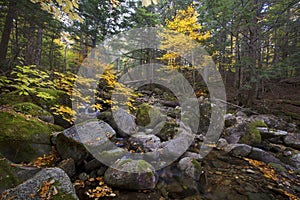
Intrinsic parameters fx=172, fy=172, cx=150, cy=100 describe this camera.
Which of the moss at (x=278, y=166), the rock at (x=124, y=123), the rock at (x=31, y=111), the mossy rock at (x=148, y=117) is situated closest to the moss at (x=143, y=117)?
the mossy rock at (x=148, y=117)

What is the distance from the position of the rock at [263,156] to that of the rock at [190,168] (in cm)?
226

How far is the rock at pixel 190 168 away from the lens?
396cm

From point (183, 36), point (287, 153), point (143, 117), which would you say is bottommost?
point (287, 153)

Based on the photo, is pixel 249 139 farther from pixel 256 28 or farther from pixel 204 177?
pixel 256 28

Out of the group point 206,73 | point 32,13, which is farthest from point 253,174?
point 206,73

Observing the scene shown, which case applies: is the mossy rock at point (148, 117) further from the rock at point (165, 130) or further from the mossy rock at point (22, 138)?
the mossy rock at point (22, 138)

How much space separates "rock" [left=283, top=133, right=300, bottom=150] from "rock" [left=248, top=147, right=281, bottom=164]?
5.89 feet

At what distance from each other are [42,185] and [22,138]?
1775mm

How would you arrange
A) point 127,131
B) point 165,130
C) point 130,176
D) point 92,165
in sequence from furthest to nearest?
1. point 165,130
2. point 127,131
3. point 92,165
4. point 130,176

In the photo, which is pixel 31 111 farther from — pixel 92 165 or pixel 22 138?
pixel 92 165

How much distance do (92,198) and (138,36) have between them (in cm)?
1278

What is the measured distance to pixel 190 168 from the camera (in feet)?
13.4

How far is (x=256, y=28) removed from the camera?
9.04 meters

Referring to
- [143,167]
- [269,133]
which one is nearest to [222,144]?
[269,133]
